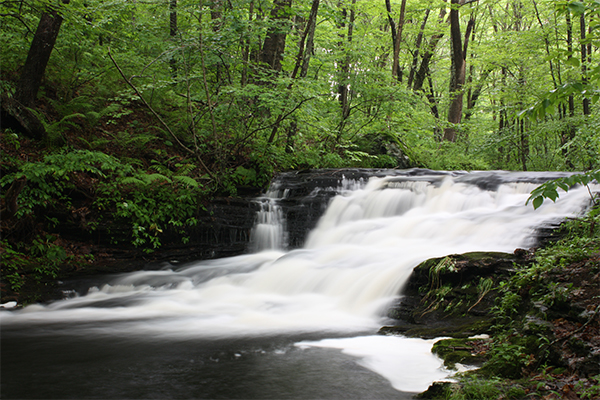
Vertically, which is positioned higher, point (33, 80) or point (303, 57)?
point (303, 57)

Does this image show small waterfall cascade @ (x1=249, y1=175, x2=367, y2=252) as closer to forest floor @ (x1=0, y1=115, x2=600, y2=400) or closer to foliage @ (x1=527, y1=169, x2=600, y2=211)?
forest floor @ (x1=0, y1=115, x2=600, y2=400)

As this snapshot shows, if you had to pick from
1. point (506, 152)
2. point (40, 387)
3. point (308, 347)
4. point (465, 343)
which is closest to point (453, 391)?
point (465, 343)

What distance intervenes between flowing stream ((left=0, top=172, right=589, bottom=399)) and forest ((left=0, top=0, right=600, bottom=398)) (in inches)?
50.1

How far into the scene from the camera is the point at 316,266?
7.10m

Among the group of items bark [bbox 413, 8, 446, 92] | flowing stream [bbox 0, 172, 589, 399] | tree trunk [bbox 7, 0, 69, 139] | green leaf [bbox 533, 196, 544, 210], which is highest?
bark [bbox 413, 8, 446, 92]

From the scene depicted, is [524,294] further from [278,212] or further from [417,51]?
[417,51]

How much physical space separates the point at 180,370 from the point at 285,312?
2.28m

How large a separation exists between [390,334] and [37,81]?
8415 mm

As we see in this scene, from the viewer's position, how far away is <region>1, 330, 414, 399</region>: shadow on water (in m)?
3.11

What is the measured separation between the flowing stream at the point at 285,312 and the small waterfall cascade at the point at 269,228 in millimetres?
32

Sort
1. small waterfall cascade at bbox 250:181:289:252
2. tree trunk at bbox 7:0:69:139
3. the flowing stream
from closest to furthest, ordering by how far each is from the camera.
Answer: the flowing stream → tree trunk at bbox 7:0:69:139 → small waterfall cascade at bbox 250:181:289:252

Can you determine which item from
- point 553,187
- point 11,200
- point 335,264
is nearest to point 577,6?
point 553,187

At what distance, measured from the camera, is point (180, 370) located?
11.7 ft

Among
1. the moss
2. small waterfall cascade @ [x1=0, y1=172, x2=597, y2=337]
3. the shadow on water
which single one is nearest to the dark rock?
small waterfall cascade @ [x1=0, y1=172, x2=597, y2=337]
